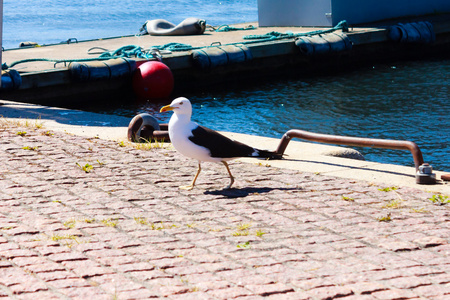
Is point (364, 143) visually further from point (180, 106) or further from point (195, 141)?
point (180, 106)

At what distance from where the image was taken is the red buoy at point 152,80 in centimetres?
1692

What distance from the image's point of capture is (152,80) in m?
16.9

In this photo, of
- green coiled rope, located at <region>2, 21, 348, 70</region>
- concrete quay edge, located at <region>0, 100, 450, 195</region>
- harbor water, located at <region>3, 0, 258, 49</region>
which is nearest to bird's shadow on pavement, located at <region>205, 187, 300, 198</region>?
concrete quay edge, located at <region>0, 100, 450, 195</region>

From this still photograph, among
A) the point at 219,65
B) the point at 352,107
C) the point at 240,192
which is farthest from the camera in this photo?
the point at 219,65

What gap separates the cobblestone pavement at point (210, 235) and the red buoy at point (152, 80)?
937 cm

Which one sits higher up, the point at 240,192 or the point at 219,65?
the point at 219,65

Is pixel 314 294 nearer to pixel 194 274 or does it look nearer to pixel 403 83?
pixel 194 274

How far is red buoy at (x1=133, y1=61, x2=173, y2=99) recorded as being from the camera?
16922 mm

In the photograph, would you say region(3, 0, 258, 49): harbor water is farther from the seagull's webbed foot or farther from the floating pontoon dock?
the seagull's webbed foot

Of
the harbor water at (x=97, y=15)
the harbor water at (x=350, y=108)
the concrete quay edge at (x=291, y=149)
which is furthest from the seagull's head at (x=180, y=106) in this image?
the harbor water at (x=97, y=15)

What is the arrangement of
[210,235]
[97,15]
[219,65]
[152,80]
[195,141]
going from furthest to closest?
[97,15]
[219,65]
[152,80]
[195,141]
[210,235]

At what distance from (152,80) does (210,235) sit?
12.1 m

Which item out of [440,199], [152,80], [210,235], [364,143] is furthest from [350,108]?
[210,235]

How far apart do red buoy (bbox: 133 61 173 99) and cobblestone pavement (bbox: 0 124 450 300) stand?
9.37 metres
